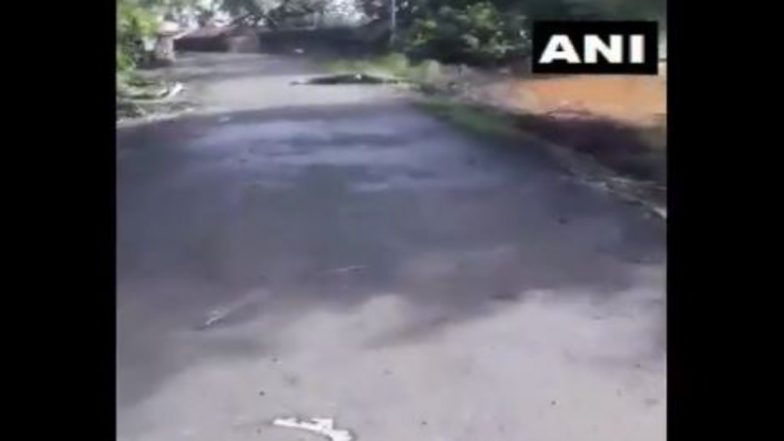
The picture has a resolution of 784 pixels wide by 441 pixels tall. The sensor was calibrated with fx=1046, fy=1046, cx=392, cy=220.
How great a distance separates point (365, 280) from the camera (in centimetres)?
145

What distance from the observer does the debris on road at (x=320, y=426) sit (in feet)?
4.57

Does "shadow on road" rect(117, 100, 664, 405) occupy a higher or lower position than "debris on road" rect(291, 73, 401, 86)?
lower

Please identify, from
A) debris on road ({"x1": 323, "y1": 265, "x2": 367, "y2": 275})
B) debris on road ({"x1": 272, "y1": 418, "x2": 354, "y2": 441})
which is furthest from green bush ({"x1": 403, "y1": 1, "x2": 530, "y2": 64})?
debris on road ({"x1": 272, "y1": 418, "x2": 354, "y2": 441})

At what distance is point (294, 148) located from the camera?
1.49 m

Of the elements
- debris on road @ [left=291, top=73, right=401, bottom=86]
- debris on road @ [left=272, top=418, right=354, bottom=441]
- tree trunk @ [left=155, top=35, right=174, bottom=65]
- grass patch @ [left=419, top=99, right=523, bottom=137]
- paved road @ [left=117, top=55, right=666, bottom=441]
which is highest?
tree trunk @ [left=155, top=35, right=174, bottom=65]

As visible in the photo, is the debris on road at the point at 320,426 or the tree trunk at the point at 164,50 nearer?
the debris on road at the point at 320,426

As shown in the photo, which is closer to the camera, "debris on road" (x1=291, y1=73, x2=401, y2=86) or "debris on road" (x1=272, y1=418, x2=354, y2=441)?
"debris on road" (x1=272, y1=418, x2=354, y2=441)

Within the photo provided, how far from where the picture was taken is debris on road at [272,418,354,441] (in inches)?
54.8

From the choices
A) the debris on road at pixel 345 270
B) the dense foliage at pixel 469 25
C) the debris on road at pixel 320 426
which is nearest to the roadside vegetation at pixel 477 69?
the dense foliage at pixel 469 25

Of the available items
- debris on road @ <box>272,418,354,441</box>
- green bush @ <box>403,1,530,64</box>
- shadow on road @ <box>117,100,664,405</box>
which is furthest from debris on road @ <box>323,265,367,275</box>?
green bush @ <box>403,1,530,64</box>

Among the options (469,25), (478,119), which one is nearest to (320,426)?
(478,119)

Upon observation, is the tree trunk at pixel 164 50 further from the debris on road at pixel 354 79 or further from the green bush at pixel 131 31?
the debris on road at pixel 354 79

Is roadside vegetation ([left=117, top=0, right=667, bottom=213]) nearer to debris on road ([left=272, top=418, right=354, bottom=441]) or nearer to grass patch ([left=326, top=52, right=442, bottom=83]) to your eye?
grass patch ([left=326, top=52, right=442, bottom=83])
